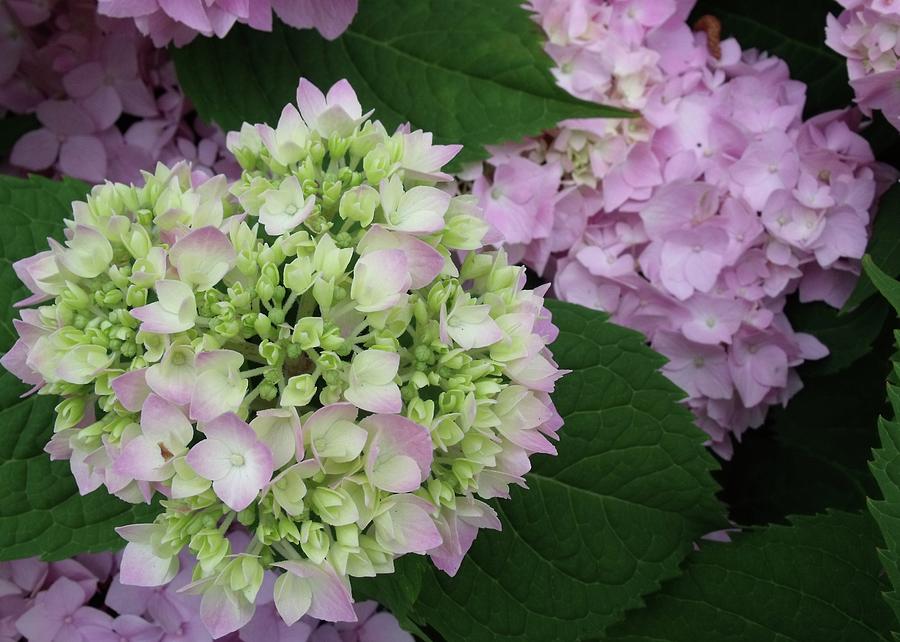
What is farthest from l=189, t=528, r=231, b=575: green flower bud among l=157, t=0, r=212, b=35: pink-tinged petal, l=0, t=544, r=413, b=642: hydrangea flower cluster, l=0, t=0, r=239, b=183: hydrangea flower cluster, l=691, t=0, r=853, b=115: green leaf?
l=691, t=0, r=853, b=115: green leaf

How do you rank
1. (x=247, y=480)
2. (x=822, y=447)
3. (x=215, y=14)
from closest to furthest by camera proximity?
(x=247, y=480), (x=215, y=14), (x=822, y=447)

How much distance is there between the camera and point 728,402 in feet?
2.67

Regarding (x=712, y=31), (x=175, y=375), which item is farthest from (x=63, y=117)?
(x=712, y=31)

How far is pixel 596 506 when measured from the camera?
71 cm

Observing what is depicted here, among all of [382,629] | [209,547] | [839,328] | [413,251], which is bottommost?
[382,629]

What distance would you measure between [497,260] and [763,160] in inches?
13.9

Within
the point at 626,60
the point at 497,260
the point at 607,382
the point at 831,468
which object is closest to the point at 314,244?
the point at 497,260

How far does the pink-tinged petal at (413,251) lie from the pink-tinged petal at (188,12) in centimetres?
24

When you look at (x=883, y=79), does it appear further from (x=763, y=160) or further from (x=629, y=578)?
(x=629, y=578)

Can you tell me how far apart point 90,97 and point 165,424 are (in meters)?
0.50

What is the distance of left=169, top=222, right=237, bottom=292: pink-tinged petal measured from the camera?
468mm

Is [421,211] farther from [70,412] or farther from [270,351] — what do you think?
[70,412]

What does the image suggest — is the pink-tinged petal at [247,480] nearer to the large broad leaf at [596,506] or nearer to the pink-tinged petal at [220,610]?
the pink-tinged petal at [220,610]

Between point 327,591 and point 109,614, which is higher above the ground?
point 327,591
